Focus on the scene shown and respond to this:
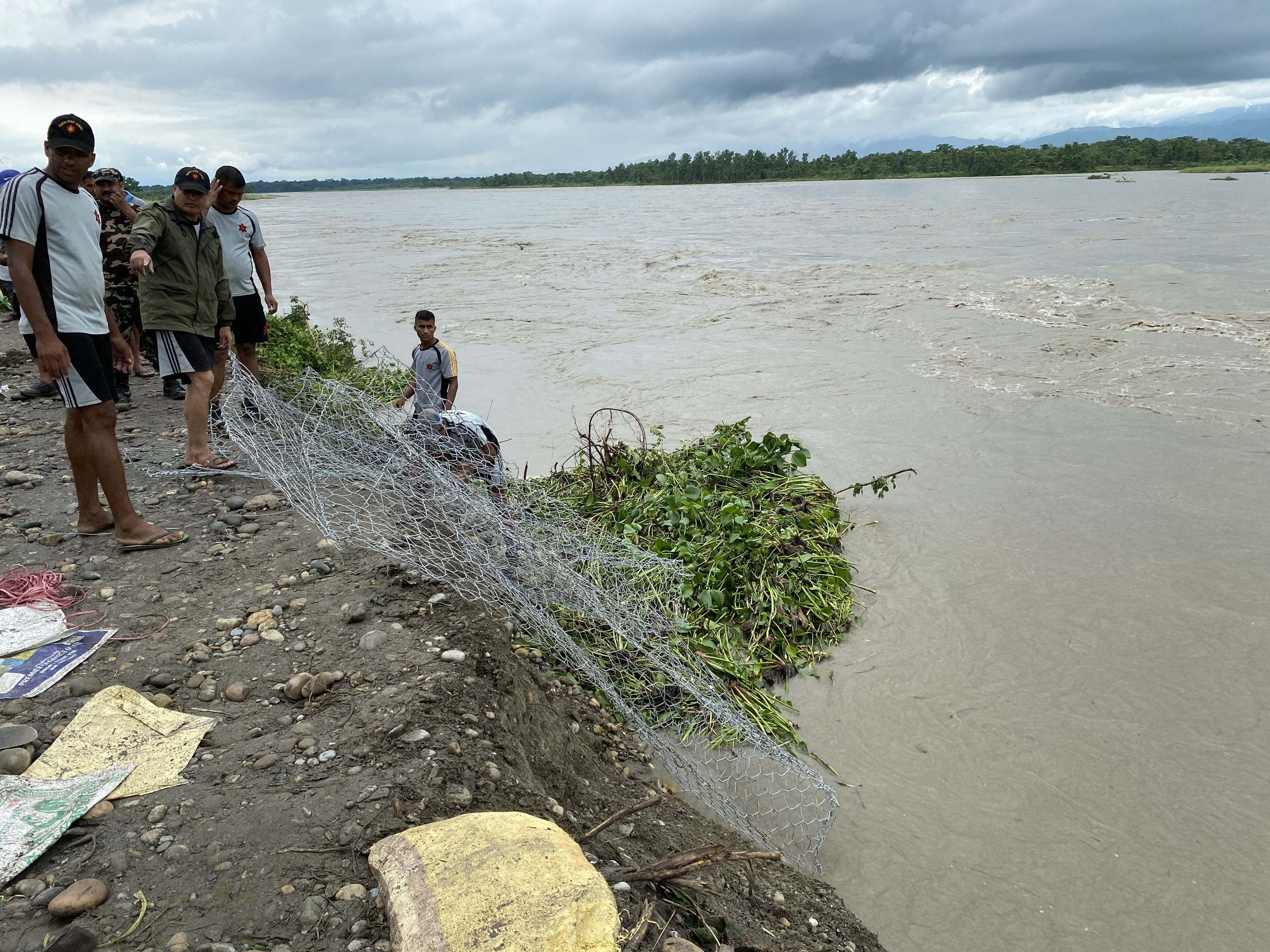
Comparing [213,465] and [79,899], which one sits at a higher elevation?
[213,465]

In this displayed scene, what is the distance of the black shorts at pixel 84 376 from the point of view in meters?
3.65

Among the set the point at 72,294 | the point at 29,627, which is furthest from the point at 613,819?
the point at 72,294

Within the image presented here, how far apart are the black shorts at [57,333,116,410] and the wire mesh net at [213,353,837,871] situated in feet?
3.15

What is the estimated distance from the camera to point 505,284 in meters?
18.3

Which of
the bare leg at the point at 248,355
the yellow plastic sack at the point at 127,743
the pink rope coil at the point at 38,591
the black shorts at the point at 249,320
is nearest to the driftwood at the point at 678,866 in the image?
the yellow plastic sack at the point at 127,743

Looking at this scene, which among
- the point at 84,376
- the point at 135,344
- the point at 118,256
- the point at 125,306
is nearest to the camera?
the point at 84,376

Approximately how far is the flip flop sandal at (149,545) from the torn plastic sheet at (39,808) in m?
1.76

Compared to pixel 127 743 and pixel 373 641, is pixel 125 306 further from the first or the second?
pixel 127 743

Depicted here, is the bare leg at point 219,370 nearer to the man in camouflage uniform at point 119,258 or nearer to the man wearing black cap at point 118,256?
the man in camouflage uniform at point 119,258

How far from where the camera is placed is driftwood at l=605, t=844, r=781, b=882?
224cm

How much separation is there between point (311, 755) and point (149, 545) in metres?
2.11

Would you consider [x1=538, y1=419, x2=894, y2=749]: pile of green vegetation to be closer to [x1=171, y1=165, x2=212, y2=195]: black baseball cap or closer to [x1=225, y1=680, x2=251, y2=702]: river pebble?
[x1=225, y1=680, x2=251, y2=702]: river pebble

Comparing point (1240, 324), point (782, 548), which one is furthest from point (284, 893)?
point (1240, 324)

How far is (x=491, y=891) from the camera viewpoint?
189 centimetres
